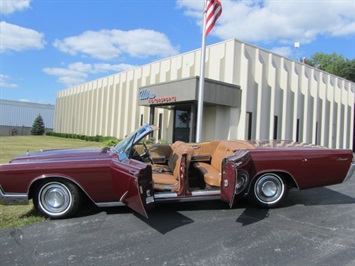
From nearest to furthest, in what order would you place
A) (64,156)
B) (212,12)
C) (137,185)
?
1. (137,185)
2. (64,156)
3. (212,12)

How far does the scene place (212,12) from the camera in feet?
36.1

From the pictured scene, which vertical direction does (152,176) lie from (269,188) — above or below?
above

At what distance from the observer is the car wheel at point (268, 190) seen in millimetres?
5754

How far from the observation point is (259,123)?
17141 millimetres

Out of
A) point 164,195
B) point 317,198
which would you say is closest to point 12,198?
point 164,195

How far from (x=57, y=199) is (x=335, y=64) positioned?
54.2 m

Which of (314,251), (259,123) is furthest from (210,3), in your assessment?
(314,251)

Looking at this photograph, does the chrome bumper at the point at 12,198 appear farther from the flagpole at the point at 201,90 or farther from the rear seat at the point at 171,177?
the flagpole at the point at 201,90

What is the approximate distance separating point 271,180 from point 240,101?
11.0 metres

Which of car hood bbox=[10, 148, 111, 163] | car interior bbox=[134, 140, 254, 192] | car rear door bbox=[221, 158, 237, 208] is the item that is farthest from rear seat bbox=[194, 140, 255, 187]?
car hood bbox=[10, 148, 111, 163]

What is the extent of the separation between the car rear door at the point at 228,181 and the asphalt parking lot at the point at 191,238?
0.38 metres

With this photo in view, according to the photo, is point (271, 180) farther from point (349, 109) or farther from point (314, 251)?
point (349, 109)

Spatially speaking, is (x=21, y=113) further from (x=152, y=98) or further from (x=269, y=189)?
(x=269, y=189)

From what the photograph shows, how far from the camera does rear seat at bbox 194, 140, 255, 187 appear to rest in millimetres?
5543
